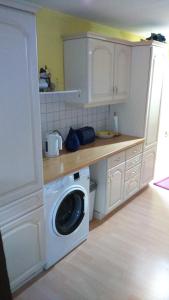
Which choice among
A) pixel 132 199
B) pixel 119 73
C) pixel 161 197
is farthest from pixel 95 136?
pixel 161 197

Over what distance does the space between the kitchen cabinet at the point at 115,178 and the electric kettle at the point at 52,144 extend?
51 centimetres

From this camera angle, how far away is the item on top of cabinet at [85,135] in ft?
8.77

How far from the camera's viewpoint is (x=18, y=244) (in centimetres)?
166

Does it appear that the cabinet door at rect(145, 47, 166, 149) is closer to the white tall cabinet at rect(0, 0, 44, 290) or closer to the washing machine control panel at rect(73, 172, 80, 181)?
the washing machine control panel at rect(73, 172, 80, 181)

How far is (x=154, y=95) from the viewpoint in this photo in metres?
3.02

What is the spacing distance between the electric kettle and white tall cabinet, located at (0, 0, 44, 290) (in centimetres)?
61

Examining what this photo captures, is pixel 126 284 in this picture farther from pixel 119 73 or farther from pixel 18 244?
pixel 119 73

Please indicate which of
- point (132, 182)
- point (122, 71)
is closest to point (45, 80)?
point (122, 71)

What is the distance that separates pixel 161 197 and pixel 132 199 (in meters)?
0.43

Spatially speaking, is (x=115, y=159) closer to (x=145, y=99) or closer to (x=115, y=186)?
(x=115, y=186)

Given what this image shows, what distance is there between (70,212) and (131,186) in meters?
1.14

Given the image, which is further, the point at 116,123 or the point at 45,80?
the point at 116,123

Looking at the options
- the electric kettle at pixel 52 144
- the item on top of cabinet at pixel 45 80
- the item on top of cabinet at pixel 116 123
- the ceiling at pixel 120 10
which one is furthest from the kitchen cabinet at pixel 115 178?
the ceiling at pixel 120 10

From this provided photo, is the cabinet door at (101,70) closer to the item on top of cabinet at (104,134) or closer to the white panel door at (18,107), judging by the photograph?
the item on top of cabinet at (104,134)
